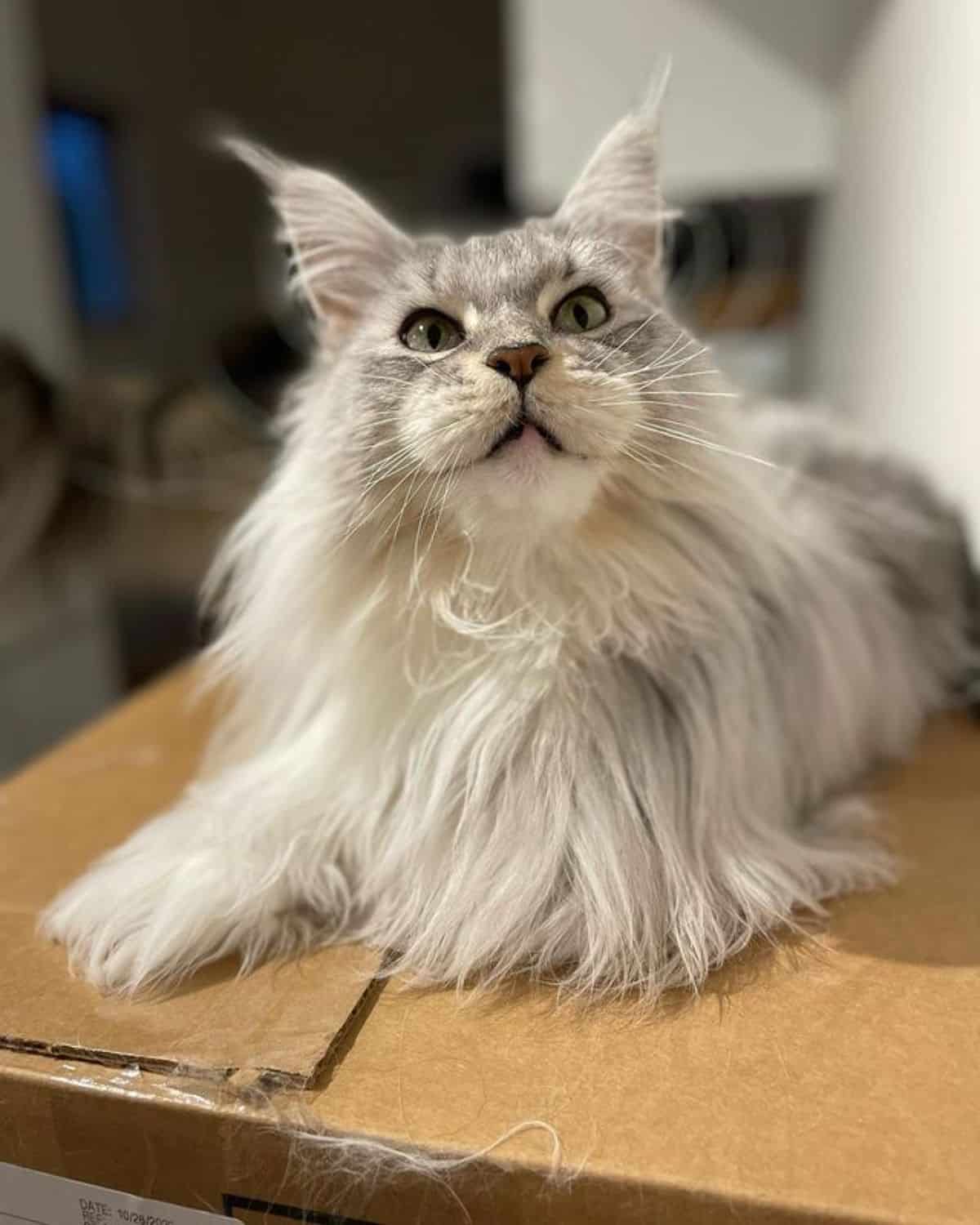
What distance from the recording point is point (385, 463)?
77cm

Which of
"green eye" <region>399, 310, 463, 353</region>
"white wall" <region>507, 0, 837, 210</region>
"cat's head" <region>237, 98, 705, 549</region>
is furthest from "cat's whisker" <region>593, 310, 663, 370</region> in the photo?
"white wall" <region>507, 0, 837, 210</region>

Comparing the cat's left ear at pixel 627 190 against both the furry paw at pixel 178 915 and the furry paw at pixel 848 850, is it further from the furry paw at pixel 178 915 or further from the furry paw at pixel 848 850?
the furry paw at pixel 178 915

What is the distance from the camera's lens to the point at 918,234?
132 centimetres

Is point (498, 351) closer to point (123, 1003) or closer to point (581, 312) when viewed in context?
point (581, 312)

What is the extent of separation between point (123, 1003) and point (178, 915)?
0.07 meters

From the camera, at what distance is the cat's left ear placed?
0.87 metres

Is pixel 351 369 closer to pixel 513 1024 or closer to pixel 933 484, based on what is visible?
pixel 513 1024

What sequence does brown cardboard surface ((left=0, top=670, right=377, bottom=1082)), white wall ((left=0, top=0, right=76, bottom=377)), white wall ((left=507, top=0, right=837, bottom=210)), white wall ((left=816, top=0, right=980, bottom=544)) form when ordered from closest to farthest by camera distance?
brown cardboard surface ((left=0, top=670, right=377, bottom=1082)), white wall ((left=816, top=0, right=980, bottom=544)), white wall ((left=507, top=0, right=837, bottom=210)), white wall ((left=0, top=0, right=76, bottom=377))

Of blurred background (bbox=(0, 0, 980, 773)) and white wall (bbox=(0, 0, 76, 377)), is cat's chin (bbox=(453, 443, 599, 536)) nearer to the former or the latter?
blurred background (bbox=(0, 0, 980, 773))

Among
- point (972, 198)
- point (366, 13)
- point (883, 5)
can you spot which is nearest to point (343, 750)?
point (972, 198)

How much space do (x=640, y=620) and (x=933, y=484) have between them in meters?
0.74

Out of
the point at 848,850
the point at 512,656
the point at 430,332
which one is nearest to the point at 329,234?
the point at 430,332

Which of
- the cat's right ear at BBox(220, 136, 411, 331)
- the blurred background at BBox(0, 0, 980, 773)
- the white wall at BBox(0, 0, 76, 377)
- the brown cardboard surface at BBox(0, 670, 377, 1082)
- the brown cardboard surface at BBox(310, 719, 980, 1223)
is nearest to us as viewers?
the brown cardboard surface at BBox(310, 719, 980, 1223)

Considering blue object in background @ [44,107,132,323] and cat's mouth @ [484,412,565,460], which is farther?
blue object in background @ [44,107,132,323]
